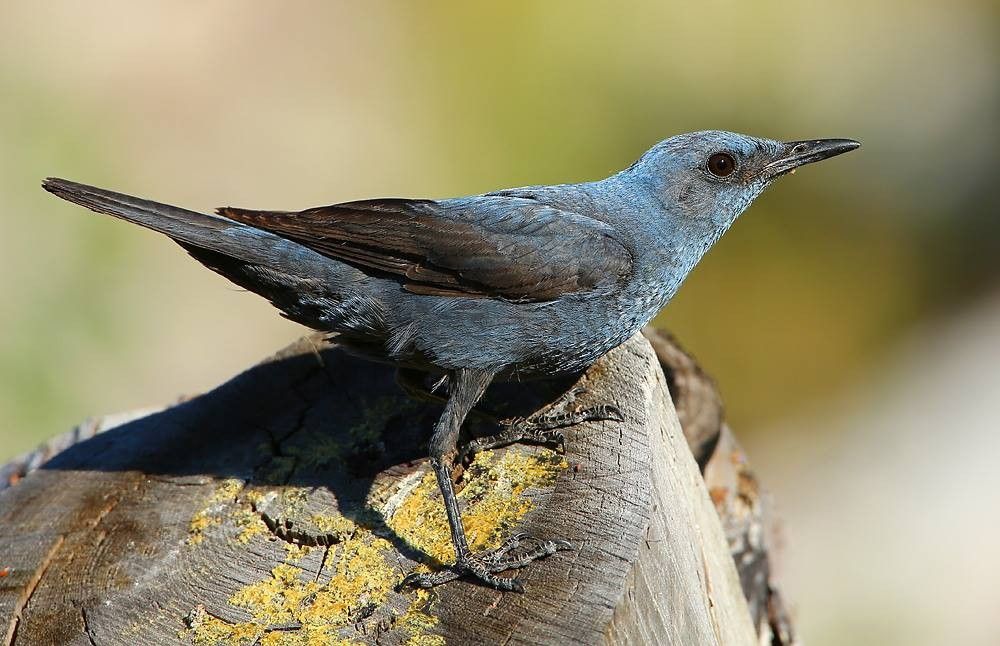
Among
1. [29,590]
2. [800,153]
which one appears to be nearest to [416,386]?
[29,590]

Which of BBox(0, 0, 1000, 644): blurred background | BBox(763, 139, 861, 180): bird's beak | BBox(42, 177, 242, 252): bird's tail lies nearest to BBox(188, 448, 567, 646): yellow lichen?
BBox(42, 177, 242, 252): bird's tail

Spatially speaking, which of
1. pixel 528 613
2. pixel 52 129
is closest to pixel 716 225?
pixel 528 613

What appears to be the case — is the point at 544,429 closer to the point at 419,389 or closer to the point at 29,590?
the point at 419,389

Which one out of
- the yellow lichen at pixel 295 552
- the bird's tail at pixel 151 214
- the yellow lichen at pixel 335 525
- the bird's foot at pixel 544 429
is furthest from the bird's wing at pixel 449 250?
the yellow lichen at pixel 295 552

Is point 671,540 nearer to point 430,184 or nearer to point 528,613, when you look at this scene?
point 528,613

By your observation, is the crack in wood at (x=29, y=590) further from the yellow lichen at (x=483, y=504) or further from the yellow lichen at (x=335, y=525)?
the yellow lichen at (x=483, y=504)
